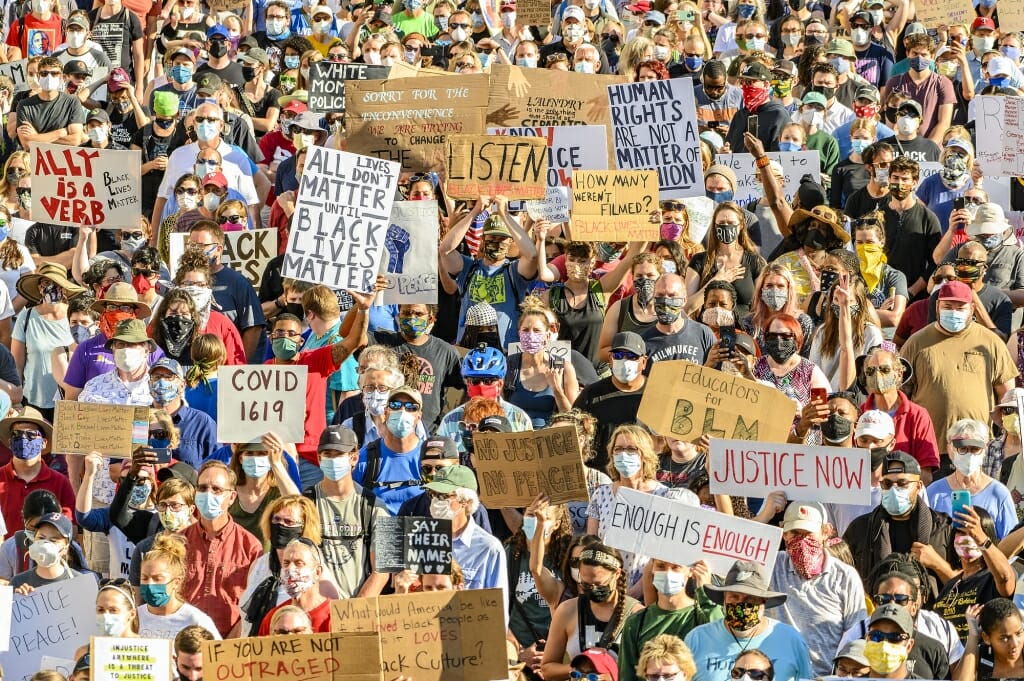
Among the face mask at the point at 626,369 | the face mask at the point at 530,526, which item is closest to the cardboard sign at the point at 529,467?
the face mask at the point at 530,526

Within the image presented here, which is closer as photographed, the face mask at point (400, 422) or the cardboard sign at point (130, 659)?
the cardboard sign at point (130, 659)

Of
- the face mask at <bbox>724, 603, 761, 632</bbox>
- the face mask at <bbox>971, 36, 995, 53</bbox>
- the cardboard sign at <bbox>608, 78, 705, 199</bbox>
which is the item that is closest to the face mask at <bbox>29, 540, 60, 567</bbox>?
the face mask at <bbox>724, 603, 761, 632</bbox>

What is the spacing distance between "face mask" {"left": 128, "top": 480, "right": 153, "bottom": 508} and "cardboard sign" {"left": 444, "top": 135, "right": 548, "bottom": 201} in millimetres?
3512

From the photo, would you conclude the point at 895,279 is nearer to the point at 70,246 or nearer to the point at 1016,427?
the point at 1016,427

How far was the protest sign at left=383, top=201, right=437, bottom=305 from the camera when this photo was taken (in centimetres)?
1554

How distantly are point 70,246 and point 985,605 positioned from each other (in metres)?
8.38

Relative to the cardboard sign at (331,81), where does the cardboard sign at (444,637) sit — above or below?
below

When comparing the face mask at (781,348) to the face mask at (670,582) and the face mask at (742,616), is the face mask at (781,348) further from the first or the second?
the face mask at (742,616)

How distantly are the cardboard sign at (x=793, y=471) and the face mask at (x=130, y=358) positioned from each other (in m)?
3.44

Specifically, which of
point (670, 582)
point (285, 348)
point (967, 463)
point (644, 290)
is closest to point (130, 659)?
point (670, 582)

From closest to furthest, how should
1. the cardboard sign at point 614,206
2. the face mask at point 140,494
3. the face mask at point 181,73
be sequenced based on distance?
the face mask at point 140,494 < the cardboard sign at point 614,206 < the face mask at point 181,73

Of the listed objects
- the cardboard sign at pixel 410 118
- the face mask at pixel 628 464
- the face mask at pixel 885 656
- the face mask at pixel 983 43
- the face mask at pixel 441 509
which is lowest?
the face mask at pixel 885 656

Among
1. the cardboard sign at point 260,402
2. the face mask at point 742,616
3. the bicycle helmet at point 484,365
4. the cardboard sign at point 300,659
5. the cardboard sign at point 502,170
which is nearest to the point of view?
the cardboard sign at point 300,659

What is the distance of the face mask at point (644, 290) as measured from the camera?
1493cm
